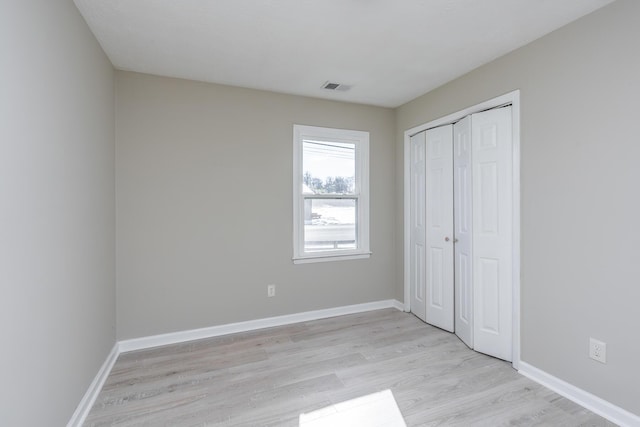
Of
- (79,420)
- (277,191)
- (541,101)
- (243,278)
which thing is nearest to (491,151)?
(541,101)

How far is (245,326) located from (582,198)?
3122 millimetres

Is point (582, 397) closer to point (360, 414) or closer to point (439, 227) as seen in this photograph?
point (360, 414)

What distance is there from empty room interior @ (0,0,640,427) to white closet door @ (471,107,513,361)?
0.06 ft

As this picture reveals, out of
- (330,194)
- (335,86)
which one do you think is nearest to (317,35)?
(335,86)

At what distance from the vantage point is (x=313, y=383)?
2.34 m

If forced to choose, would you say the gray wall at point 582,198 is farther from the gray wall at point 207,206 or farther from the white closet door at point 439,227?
the gray wall at point 207,206

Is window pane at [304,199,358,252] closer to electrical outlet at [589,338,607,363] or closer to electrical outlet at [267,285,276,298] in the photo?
electrical outlet at [267,285,276,298]

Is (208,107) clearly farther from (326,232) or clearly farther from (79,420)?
(79,420)

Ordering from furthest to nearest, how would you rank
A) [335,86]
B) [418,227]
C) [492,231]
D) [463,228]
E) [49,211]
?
1. [418,227]
2. [335,86]
3. [463,228]
4. [492,231]
5. [49,211]

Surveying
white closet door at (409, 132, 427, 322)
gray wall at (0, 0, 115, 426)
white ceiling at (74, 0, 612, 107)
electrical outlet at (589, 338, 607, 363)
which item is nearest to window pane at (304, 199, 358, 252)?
white closet door at (409, 132, 427, 322)

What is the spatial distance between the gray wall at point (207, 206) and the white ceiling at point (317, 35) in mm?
319

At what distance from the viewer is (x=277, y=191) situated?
344 centimetres

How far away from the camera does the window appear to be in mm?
3561

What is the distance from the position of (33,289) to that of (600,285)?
3184 mm
